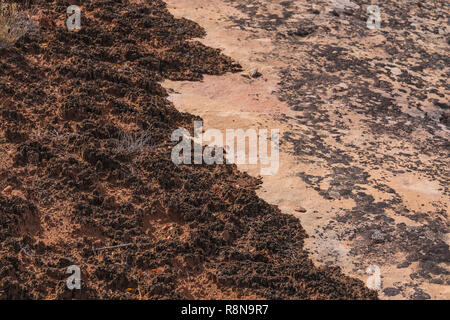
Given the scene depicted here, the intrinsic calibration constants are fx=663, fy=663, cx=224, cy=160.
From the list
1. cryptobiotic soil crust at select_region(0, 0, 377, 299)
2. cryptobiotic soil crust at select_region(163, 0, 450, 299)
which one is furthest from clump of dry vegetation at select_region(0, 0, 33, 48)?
cryptobiotic soil crust at select_region(163, 0, 450, 299)

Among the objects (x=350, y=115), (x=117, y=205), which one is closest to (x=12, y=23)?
(x=117, y=205)

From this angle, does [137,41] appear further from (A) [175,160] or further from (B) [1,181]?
(B) [1,181]

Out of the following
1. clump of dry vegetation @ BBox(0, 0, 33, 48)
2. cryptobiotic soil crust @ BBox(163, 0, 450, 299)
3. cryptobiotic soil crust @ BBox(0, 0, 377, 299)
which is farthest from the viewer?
clump of dry vegetation @ BBox(0, 0, 33, 48)

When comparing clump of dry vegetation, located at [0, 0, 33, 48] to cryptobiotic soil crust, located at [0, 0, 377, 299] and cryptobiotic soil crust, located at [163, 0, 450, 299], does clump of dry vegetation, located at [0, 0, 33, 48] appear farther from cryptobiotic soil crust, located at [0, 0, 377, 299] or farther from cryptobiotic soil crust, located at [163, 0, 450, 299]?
cryptobiotic soil crust, located at [163, 0, 450, 299]

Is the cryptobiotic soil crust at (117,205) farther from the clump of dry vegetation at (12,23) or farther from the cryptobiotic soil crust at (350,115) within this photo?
the cryptobiotic soil crust at (350,115)

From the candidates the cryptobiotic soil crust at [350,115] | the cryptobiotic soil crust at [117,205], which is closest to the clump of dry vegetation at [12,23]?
the cryptobiotic soil crust at [117,205]

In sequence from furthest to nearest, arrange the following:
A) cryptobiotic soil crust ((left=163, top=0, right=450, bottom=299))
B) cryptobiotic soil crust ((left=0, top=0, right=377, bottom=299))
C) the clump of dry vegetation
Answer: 1. the clump of dry vegetation
2. cryptobiotic soil crust ((left=163, top=0, right=450, bottom=299))
3. cryptobiotic soil crust ((left=0, top=0, right=377, bottom=299))

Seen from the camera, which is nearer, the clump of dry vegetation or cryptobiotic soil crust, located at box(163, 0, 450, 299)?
cryptobiotic soil crust, located at box(163, 0, 450, 299)

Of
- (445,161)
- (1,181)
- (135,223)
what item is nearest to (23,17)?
(1,181)
